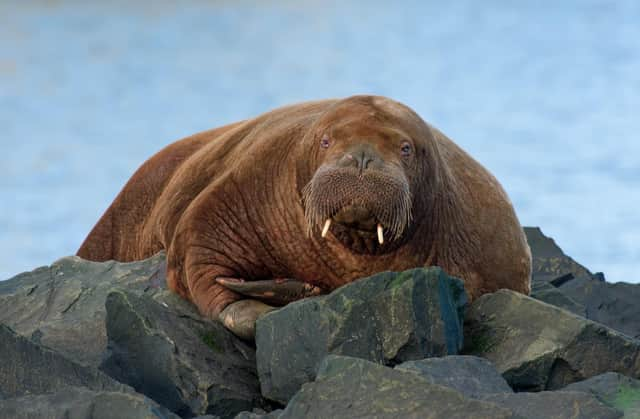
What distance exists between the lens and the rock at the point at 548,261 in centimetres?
1582

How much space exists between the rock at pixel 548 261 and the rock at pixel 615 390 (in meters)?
7.69

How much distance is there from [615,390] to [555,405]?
718mm

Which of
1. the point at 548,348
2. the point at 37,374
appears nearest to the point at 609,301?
the point at 548,348

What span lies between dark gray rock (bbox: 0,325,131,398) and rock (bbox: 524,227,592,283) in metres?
8.74

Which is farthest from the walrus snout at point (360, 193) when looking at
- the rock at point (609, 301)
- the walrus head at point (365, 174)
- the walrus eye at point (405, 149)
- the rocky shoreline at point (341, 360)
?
the rock at point (609, 301)

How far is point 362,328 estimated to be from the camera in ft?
26.2

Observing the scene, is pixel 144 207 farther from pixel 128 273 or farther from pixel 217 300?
pixel 217 300

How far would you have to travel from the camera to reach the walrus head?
8750mm

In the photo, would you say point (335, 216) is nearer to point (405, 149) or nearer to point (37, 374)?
point (405, 149)

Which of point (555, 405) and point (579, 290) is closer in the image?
point (555, 405)

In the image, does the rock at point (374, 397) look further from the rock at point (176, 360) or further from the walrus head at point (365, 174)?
the walrus head at point (365, 174)

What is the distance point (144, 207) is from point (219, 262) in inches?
134

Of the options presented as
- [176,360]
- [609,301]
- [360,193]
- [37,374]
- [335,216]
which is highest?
[360,193]

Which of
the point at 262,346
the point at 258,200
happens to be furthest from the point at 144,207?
the point at 262,346
